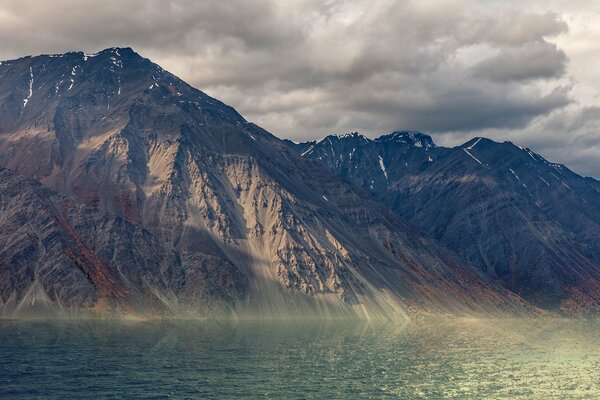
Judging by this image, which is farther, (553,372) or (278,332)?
(278,332)

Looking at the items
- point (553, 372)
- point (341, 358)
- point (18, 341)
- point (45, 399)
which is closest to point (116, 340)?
point (18, 341)

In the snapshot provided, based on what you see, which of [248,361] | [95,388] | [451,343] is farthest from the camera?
[451,343]

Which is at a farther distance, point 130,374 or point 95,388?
point 130,374

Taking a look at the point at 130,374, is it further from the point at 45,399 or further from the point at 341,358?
the point at 341,358

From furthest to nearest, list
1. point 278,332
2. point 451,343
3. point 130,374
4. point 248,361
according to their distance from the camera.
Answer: point 278,332 < point 451,343 < point 248,361 < point 130,374

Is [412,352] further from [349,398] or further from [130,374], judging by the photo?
[130,374]

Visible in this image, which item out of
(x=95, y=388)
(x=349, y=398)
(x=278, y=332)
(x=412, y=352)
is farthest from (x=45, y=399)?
(x=278, y=332)
